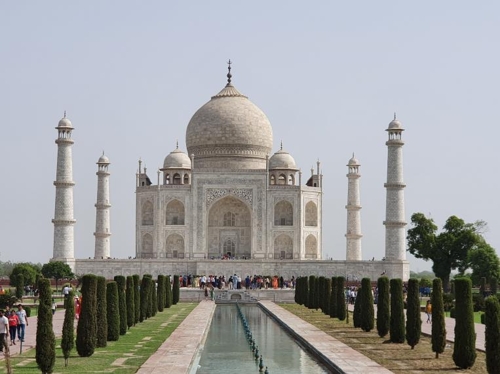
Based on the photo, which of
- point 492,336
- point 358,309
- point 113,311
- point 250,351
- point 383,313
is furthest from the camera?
point 358,309

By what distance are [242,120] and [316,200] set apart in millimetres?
4678

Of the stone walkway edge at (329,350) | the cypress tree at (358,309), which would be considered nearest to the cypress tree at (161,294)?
the stone walkway edge at (329,350)

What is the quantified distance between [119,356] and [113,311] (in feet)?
7.84

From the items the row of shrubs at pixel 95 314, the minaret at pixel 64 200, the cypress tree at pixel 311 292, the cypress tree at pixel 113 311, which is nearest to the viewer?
the row of shrubs at pixel 95 314

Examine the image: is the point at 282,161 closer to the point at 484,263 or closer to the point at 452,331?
the point at 484,263

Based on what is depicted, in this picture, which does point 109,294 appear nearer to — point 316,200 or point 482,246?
point 482,246

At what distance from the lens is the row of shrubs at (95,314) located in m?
11.2

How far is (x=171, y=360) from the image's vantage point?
12789mm

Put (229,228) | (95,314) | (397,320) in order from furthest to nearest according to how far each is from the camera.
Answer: (229,228), (397,320), (95,314)

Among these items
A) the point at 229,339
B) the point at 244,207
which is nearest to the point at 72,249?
the point at 244,207

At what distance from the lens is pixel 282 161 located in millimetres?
40688

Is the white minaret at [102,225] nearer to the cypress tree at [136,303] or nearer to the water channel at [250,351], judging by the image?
the water channel at [250,351]

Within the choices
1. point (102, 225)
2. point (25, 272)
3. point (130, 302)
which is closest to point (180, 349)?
point (130, 302)

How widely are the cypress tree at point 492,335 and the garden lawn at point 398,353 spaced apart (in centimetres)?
78
